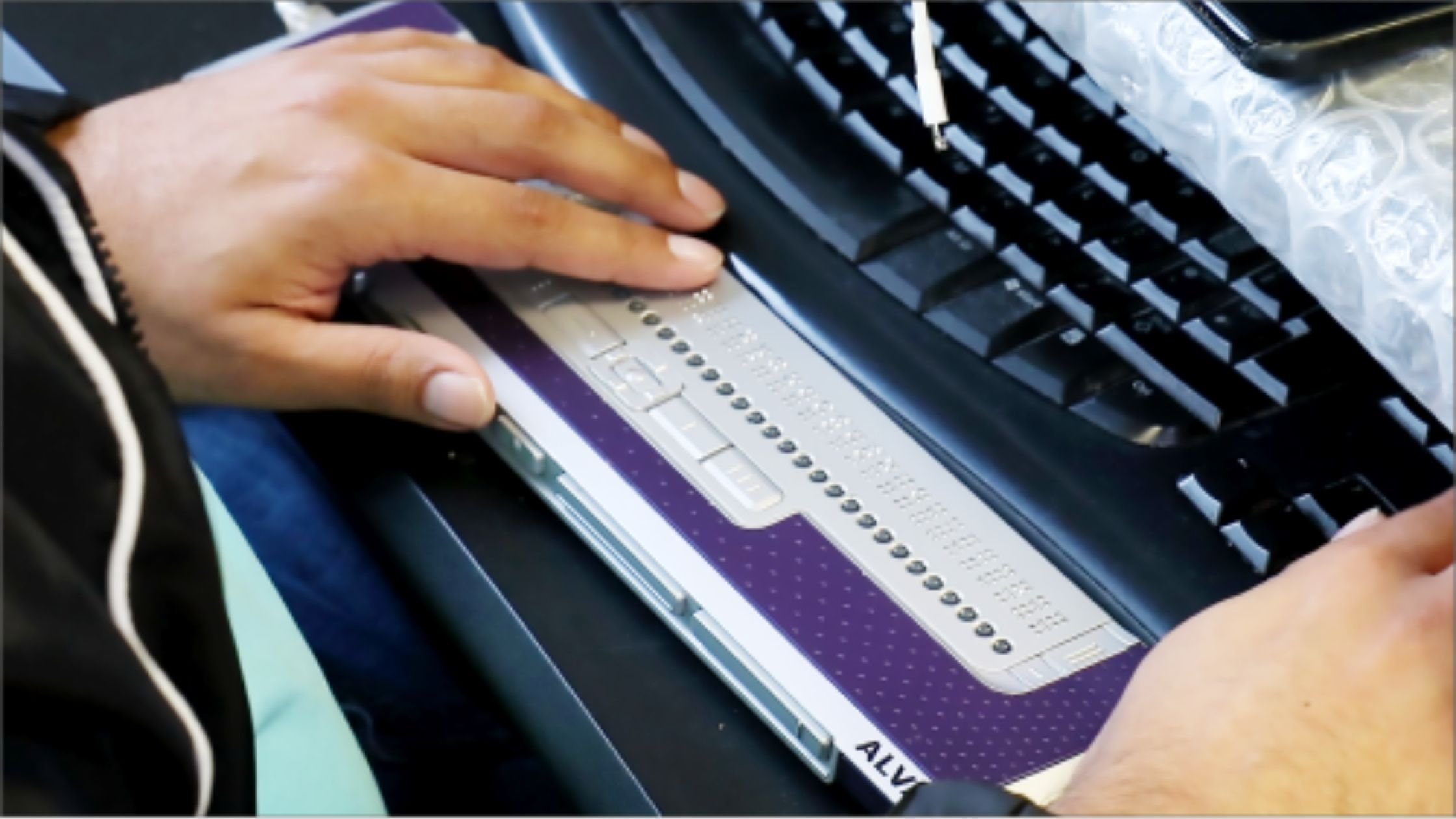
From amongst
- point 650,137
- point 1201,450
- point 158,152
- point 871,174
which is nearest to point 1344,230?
point 1201,450

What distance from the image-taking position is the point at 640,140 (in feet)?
2.30

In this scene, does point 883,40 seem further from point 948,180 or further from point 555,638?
point 555,638

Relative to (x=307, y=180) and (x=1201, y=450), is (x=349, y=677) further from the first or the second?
(x=1201, y=450)

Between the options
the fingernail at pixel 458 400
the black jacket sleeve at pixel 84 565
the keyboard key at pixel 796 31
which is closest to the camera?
the black jacket sleeve at pixel 84 565

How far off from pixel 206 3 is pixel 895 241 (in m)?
0.39

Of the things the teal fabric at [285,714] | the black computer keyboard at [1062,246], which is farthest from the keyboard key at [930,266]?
the teal fabric at [285,714]

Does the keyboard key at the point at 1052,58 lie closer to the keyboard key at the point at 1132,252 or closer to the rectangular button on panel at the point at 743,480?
the keyboard key at the point at 1132,252

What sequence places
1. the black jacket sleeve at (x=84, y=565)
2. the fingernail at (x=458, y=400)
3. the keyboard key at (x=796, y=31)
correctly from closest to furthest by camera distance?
the black jacket sleeve at (x=84, y=565) → the fingernail at (x=458, y=400) → the keyboard key at (x=796, y=31)

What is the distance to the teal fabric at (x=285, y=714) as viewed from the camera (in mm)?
582

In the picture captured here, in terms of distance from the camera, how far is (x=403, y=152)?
68 centimetres

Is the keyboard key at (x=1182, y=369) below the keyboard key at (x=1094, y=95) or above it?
below

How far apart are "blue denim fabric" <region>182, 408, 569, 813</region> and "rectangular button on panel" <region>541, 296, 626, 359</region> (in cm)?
17

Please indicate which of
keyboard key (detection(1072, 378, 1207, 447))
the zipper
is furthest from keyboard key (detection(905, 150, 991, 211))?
the zipper

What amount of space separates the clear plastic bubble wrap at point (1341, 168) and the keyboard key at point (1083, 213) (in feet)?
0.19
